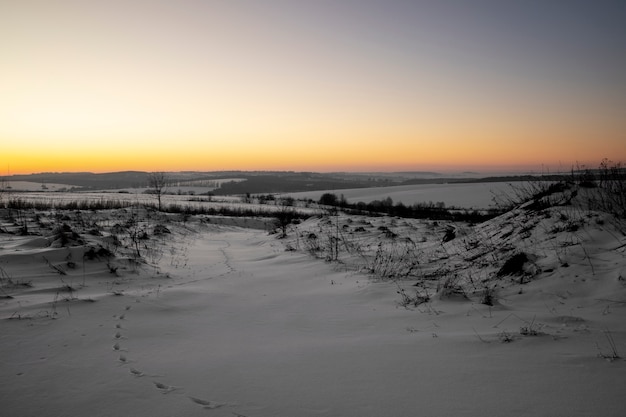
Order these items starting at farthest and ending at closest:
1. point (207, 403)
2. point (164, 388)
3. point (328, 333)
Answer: point (328, 333) → point (164, 388) → point (207, 403)

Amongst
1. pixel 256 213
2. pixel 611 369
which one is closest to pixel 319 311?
pixel 611 369

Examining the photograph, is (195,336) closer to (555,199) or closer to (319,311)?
(319,311)

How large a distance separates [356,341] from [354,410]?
1.34m

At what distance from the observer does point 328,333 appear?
13.8 ft

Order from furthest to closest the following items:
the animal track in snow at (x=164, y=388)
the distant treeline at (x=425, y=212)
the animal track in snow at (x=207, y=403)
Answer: the distant treeline at (x=425, y=212)
the animal track in snow at (x=164, y=388)
the animal track in snow at (x=207, y=403)

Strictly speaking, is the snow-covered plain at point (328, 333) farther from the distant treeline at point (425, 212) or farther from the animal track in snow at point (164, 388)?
the distant treeline at point (425, 212)

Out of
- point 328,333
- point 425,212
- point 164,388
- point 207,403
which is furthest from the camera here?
point 425,212

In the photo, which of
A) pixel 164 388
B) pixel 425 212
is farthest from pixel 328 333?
pixel 425 212

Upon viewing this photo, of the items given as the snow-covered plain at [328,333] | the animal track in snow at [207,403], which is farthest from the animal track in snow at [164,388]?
the animal track in snow at [207,403]

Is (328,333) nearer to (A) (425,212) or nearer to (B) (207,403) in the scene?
(B) (207,403)

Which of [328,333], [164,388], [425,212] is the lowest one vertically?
[425,212]

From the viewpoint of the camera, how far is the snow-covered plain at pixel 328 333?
8.68 feet

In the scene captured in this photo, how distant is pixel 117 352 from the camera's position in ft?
11.8

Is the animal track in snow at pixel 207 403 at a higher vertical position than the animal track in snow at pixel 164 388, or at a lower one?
higher
